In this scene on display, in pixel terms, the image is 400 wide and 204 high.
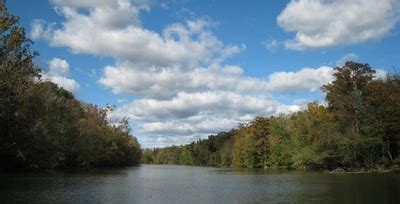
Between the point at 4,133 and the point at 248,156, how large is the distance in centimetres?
9793

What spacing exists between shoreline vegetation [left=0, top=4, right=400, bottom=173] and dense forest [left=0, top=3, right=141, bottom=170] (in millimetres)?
88

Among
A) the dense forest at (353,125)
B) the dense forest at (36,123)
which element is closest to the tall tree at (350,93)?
the dense forest at (353,125)

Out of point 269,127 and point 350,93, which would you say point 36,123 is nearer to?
point 350,93

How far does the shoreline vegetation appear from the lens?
44.7m

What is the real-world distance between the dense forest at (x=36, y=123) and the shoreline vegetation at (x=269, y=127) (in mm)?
88

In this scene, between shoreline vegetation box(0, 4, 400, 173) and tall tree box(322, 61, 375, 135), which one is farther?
tall tree box(322, 61, 375, 135)

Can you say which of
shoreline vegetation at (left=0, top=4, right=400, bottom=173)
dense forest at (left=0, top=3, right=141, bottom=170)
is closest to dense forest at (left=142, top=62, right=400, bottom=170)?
shoreline vegetation at (left=0, top=4, right=400, bottom=173)

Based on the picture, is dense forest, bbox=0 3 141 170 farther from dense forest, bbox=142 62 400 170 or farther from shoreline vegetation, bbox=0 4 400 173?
dense forest, bbox=142 62 400 170

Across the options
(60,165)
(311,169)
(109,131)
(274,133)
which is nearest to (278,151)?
(274,133)

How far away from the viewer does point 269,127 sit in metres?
132

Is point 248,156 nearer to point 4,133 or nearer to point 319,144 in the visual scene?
point 319,144

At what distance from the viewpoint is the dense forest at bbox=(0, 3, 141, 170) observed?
138 feet

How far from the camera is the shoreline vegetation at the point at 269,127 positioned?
1761 inches

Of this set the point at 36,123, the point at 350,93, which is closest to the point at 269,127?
the point at 350,93
